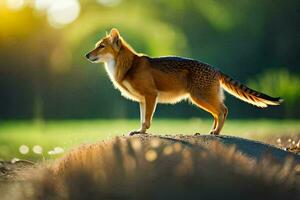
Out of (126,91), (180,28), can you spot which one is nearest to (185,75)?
(126,91)

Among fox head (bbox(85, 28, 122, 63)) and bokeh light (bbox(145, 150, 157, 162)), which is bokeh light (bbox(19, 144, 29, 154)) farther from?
bokeh light (bbox(145, 150, 157, 162))

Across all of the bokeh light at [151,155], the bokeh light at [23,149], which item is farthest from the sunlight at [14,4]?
the bokeh light at [151,155]

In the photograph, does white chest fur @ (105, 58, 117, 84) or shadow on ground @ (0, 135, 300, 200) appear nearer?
shadow on ground @ (0, 135, 300, 200)

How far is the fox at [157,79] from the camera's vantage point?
10742 mm

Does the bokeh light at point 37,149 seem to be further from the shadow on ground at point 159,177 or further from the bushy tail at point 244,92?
the shadow on ground at point 159,177

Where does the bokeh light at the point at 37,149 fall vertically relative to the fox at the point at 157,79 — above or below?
below

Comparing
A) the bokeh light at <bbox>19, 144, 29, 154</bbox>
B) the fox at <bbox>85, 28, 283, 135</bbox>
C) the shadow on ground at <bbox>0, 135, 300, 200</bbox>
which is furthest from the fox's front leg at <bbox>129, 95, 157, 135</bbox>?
the bokeh light at <bbox>19, 144, 29, 154</bbox>

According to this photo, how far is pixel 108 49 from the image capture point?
35.6 feet

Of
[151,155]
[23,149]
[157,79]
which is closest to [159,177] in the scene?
[151,155]

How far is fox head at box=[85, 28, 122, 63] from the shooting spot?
10.8m

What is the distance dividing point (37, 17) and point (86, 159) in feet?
62.6

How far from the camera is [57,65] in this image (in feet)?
83.6

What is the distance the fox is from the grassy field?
151 centimetres

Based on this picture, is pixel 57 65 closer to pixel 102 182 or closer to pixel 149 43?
pixel 149 43
